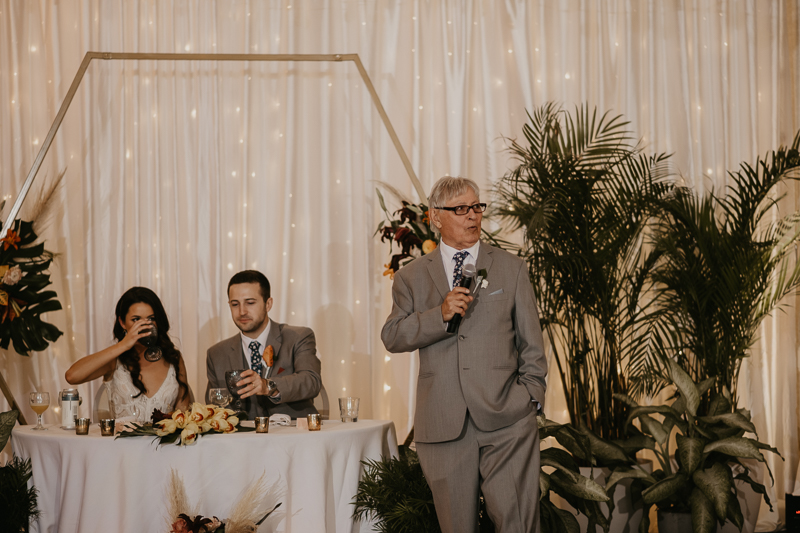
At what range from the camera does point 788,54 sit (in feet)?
16.4

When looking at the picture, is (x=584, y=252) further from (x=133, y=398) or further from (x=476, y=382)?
(x=133, y=398)

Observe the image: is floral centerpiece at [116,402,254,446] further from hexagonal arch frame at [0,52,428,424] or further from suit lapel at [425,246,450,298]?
hexagonal arch frame at [0,52,428,424]

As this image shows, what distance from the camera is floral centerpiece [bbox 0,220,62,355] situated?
3.97 meters

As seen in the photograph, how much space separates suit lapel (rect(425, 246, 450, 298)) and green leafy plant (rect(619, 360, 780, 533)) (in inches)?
59.6

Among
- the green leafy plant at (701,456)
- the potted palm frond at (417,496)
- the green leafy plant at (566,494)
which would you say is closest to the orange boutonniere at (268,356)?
the potted palm frond at (417,496)

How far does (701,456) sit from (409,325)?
1.82m

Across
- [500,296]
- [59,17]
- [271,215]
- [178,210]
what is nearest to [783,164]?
[500,296]

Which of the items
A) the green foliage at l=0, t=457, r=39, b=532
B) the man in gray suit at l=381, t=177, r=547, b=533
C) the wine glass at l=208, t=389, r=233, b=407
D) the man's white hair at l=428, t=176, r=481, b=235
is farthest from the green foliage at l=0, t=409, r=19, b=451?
the man's white hair at l=428, t=176, r=481, b=235

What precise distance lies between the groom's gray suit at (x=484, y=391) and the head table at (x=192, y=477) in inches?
16.4

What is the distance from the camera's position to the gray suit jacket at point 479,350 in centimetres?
261

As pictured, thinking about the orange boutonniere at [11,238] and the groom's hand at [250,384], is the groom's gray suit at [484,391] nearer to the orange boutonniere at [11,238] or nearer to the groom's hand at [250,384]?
the groom's hand at [250,384]

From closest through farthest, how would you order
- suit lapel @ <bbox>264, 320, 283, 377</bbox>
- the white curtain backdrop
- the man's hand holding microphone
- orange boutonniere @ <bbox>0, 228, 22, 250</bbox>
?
1. the man's hand holding microphone
2. suit lapel @ <bbox>264, 320, 283, 377</bbox>
3. orange boutonniere @ <bbox>0, 228, 22, 250</bbox>
4. the white curtain backdrop

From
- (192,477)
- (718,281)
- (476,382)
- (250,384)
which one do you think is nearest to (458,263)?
(476,382)

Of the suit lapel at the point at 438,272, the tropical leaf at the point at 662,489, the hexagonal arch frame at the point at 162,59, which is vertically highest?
the hexagonal arch frame at the point at 162,59
